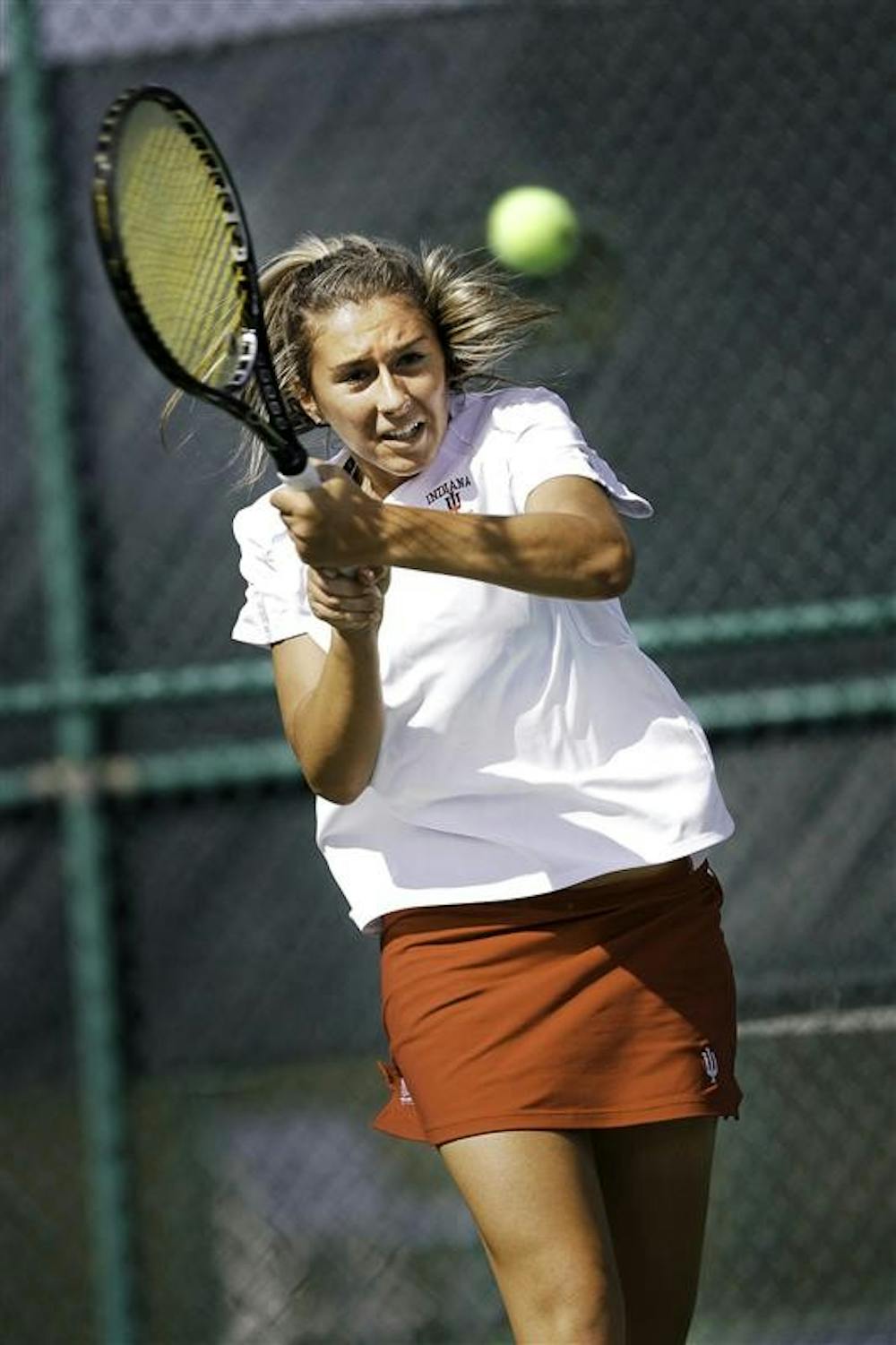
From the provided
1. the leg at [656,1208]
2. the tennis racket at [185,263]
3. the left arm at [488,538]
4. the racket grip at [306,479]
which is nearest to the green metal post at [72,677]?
the tennis racket at [185,263]

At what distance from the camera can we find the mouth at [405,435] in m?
2.44

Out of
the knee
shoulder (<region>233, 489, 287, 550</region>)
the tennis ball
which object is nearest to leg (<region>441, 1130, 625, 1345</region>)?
the knee

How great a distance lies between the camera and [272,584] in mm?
2514

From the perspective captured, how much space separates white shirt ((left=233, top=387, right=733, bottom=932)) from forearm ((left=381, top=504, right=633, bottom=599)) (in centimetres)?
18

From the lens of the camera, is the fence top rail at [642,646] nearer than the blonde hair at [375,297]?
No

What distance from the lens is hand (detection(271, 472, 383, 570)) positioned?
208 centimetres

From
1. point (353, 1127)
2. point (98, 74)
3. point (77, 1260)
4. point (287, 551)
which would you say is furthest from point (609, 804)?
point (98, 74)

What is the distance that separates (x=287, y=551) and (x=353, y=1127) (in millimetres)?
1957

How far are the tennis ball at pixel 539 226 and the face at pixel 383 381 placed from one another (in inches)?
74.2

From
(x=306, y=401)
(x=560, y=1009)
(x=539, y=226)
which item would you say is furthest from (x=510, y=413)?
(x=539, y=226)

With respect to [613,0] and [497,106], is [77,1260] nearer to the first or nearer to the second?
[497,106]

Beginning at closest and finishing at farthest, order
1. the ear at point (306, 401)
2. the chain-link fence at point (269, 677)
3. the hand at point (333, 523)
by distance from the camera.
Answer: the hand at point (333, 523) → the ear at point (306, 401) → the chain-link fence at point (269, 677)

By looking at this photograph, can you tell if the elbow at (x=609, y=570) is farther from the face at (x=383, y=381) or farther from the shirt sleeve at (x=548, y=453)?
the face at (x=383, y=381)

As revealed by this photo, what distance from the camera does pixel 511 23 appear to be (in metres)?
4.39
